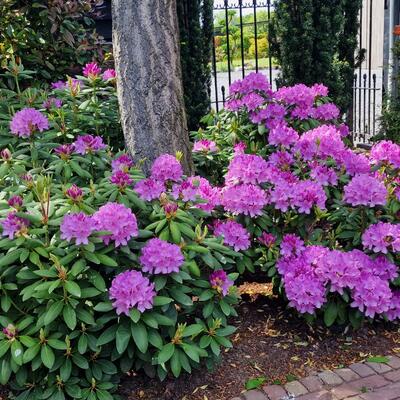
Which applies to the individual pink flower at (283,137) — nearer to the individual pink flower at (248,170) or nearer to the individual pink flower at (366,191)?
the individual pink flower at (248,170)

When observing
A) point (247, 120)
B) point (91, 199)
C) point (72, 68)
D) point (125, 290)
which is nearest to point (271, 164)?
point (247, 120)

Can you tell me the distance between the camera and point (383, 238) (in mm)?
2994

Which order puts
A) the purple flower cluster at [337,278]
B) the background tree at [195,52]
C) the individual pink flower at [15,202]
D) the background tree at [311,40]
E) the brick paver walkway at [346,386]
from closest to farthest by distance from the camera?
the individual pink flower at [15,202]
the brick paver walkway at [346,386]
the purple flower cluster at [337,278]
the background tree at [311,40]
the background tree at [195,52]

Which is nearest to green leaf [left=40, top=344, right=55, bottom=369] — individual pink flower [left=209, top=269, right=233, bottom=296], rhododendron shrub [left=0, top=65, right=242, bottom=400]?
rhododendron shrub [left=0, top=65, right=242, bottom=400]

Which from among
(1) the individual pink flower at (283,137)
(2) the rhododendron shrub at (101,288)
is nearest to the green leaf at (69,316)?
(2) the rhododendron shrub at (101,288)

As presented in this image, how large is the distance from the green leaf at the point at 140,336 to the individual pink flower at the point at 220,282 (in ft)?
1.37

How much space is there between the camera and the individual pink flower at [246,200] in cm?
308

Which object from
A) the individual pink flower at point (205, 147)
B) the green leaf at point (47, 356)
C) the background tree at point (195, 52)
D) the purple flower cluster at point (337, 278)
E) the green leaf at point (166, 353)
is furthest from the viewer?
the background tree at point (195, 52)

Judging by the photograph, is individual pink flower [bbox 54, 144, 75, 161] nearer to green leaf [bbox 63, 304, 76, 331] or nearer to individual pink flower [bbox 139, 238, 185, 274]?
individual pink flower [bbox 139, 238, 185, 274]

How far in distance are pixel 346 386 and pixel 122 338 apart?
1168 millimetres

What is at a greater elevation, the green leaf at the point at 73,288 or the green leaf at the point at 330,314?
the green leaf at the point at 73,288

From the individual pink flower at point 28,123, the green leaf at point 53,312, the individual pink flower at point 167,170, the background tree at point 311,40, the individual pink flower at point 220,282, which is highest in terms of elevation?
the background tree at point 311,40

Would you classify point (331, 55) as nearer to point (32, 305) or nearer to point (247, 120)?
point (247, 120)

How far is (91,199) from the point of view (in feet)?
9.05
